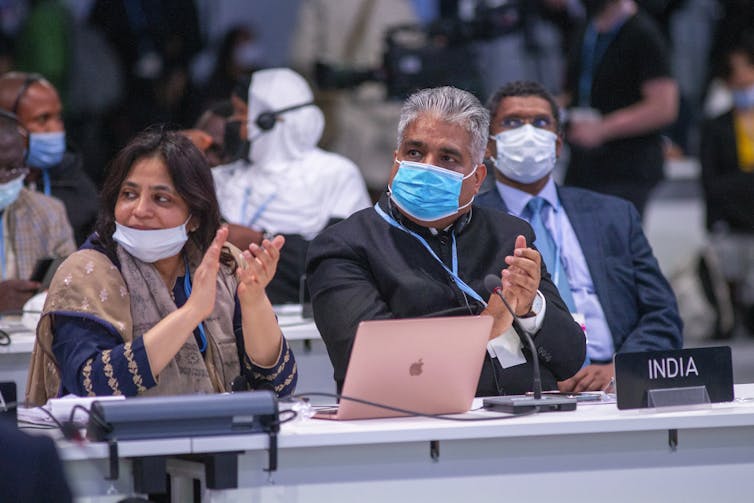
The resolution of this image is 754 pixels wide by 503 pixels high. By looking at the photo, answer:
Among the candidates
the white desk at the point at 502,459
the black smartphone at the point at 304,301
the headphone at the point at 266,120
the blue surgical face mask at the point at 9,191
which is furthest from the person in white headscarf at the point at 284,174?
the white desk at the point at 502,459

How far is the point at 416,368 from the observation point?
2.86 meters

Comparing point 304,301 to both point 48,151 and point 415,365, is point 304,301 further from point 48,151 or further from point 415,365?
point 415,365

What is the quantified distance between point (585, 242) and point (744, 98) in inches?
125

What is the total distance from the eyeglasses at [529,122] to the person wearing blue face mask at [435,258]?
76cm

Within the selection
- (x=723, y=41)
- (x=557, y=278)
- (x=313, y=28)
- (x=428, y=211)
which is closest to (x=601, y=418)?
(x=428, y=211)

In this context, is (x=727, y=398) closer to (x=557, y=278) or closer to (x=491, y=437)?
(x=491, y=437)

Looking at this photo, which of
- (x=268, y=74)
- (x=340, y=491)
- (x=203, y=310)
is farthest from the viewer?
(x=268, y=74)

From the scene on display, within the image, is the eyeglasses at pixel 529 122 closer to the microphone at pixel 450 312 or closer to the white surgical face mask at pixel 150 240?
the microphone at pixel 450 312

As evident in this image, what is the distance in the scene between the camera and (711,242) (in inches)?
283

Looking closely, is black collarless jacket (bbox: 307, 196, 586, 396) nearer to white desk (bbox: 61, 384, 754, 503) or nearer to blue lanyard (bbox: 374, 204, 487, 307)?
blue lanyard (bbox: 374, 204, 487, 307)

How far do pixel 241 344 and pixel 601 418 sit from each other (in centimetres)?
96

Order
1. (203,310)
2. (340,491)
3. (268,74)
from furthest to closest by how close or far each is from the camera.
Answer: (268,74) → (203,310) → (340,491)

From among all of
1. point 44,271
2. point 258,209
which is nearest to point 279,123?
point 258,209

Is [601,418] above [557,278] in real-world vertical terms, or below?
below
